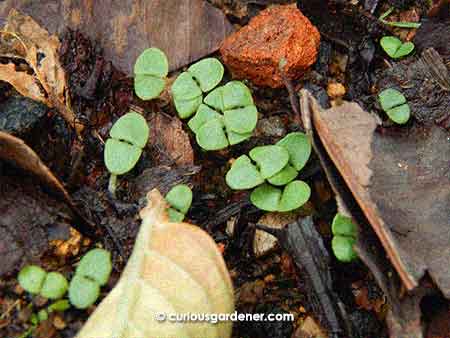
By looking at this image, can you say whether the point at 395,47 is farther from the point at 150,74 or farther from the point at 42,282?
the point at 42,282

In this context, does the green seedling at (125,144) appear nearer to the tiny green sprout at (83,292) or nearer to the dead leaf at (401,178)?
the tiny green sprout at (83,292)

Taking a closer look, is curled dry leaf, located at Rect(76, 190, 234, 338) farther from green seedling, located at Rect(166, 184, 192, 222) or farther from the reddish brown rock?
the reddish brown rock

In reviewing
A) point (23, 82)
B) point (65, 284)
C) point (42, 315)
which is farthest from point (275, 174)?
point (23, 82)

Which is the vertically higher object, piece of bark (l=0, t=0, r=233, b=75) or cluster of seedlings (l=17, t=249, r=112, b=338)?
piece of bark (l=0, t=0, r=233, b=75)

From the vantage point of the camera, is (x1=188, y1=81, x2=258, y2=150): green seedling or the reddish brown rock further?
the reddish brown rock

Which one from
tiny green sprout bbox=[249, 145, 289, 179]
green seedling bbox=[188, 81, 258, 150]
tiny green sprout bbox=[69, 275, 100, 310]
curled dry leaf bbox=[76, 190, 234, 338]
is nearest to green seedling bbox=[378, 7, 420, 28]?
green seedling bbox=[188, 81, 258, 150]

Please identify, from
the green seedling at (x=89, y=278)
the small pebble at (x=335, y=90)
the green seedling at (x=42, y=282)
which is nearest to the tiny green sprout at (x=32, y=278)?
the green seedling at (x=42, y=282)
